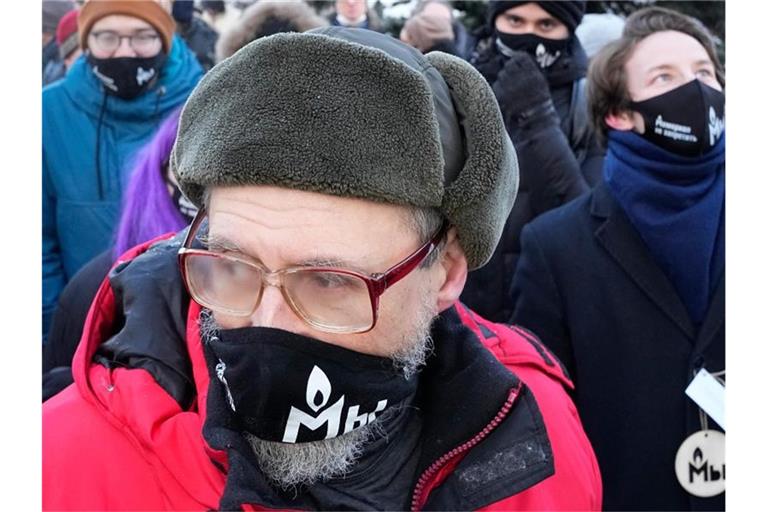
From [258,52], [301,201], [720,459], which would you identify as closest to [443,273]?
[301,201]

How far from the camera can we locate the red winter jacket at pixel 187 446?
1.42 m

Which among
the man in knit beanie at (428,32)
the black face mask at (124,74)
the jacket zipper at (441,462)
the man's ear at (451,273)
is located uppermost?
the man's ear at (451,273)

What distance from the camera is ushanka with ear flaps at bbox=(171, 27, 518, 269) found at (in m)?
1.38

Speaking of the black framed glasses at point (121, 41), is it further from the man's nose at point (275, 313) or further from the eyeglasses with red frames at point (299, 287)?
the man's nose at point (275, 313)

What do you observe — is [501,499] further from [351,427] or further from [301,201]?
[301,201]

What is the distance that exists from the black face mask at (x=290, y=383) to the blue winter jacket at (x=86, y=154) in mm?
1777

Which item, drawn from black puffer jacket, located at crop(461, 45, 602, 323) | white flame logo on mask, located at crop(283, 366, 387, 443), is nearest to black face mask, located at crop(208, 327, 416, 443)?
white flame logo on mask, located at crop(283, 366, 387, 443)

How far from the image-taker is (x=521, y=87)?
329 centimetres

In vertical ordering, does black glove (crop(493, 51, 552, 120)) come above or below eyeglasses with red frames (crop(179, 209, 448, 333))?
below

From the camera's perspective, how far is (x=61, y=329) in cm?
226

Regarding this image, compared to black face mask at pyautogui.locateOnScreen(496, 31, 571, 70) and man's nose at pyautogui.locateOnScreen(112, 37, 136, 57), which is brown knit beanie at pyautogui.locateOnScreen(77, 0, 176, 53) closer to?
man's nose at pyautogui.locateOnScreen(112, 37, 136, 57)

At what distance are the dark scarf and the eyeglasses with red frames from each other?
4.65 feet

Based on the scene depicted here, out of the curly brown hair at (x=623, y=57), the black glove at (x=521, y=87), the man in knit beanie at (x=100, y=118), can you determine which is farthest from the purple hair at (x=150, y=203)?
the curly brown hair at (x=623, y=57)

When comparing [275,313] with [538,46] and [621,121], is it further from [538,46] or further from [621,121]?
[538,46]
